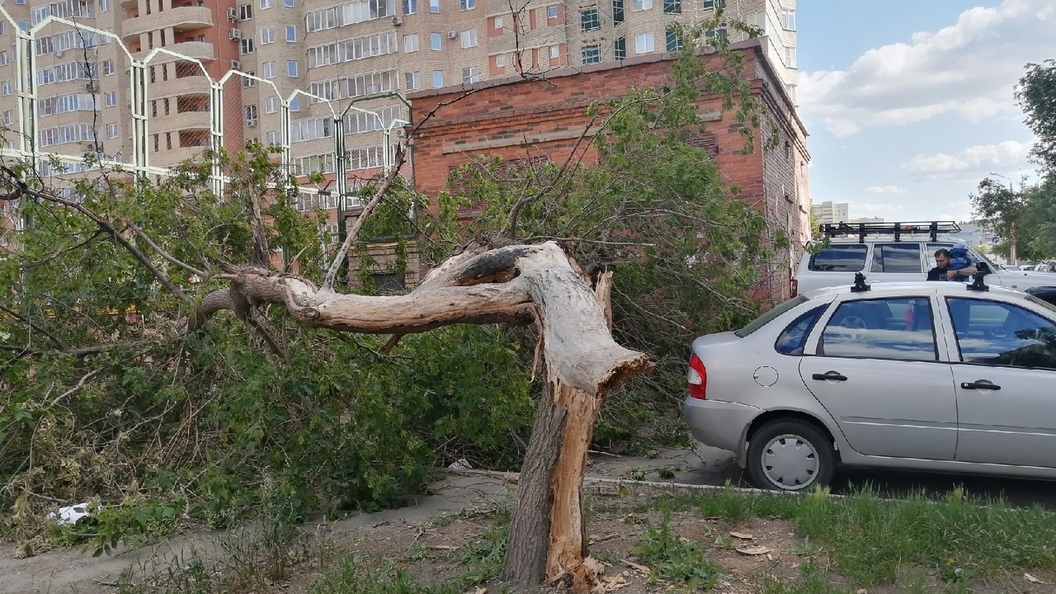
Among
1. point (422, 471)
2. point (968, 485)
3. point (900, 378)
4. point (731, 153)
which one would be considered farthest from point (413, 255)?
point (731, 153)

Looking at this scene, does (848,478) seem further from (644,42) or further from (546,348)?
(644,42)

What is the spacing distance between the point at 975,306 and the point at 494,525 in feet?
12.3

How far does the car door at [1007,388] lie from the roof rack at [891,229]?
7717 mm

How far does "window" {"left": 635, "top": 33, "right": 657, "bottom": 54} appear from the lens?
52.2m

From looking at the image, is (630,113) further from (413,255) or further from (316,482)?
(316,482)

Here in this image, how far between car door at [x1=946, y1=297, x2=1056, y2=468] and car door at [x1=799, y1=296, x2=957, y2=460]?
0.41 feet

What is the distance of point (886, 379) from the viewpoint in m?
6.03

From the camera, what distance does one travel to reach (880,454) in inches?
239

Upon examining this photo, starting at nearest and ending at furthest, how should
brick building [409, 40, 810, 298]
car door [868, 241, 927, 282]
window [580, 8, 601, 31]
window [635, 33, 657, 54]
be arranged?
car door [868, 241, 927, 282] < brick building [409, 40, 810, 298] < window [580, 8, 601, 31] < window [635, 33, 657, 54]

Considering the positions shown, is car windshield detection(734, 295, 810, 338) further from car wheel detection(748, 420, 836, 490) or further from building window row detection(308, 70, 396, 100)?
building window row detection(308, 70, 396, 100)

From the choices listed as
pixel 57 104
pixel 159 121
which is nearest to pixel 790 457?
pixel 159 121


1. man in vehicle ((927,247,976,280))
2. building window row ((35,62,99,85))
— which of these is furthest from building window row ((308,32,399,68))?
man in vehicle ((927,247,976,280))

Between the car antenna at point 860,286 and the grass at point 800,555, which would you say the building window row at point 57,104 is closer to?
the grass at point 800,555

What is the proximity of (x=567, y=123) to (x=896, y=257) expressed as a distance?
568cm
